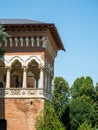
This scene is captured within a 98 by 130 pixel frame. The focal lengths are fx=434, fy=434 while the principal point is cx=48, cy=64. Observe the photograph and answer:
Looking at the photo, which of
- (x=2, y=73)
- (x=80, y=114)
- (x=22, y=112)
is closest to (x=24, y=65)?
(x=2, y=73)

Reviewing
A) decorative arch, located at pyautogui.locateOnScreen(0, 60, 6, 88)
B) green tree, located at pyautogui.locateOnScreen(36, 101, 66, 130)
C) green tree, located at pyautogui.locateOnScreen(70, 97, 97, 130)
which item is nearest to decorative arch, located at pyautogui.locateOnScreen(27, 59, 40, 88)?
decorative arch, located at pyautogui.locateOnScreen(0, 60, 6, 88)

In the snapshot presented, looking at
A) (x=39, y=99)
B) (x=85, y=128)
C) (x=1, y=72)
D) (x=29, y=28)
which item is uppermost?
(x=29, y=28)

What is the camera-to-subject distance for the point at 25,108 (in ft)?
96.8

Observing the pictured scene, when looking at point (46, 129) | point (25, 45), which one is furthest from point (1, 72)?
point (46, 129)

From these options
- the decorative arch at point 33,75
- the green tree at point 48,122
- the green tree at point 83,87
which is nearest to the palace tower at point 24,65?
the green tree at point 48,122

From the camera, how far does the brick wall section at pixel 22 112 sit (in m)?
29.3

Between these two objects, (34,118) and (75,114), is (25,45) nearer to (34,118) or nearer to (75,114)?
(34,118)

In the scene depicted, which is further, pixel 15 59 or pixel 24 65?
pixel 15 59

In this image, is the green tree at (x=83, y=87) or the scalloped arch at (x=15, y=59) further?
the green tree at (x=83, y=87)

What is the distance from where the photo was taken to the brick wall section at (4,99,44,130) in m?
29.3

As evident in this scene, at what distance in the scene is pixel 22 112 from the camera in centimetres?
2952

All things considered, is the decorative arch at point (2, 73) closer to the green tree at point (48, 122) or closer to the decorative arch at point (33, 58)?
the decorative arch at point (33, 58)

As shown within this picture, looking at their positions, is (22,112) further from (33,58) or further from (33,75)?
(33,75)

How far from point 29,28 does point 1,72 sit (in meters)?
4.42
